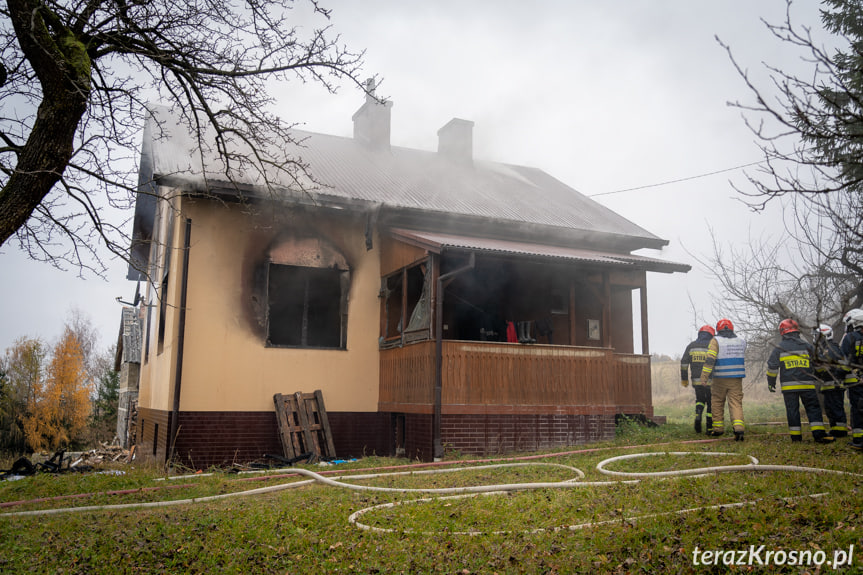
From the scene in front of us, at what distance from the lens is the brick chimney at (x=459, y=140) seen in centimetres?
2000

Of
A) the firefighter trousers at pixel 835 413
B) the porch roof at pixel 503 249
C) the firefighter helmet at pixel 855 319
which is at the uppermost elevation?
the porch roof at pixel 503 249

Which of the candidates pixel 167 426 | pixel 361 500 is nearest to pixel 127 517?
pixel 361 500

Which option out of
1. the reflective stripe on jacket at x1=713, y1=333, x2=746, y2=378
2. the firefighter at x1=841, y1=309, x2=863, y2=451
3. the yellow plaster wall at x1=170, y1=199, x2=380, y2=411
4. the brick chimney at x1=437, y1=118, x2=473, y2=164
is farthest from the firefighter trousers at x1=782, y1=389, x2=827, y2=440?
the brick chimney at x1=437, y1=118, x2=473, y2=164

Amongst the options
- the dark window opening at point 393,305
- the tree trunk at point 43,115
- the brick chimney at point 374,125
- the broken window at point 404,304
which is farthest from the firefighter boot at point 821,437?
the brick chimney at point 374,125

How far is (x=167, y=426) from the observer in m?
11.6

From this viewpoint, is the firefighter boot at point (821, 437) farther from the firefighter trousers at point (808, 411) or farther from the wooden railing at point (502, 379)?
the wooden railing at point (502, 379)

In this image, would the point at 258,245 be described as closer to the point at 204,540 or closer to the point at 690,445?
the point at 204,540

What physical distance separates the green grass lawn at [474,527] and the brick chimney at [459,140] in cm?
1309

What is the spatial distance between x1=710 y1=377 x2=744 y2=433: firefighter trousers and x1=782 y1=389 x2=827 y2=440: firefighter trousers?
2.27 feet

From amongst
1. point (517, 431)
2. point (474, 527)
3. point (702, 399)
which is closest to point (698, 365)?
point (702, 399)

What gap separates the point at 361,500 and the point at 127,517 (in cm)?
252

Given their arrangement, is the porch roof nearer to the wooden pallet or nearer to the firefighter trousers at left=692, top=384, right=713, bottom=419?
the firefighter trousers at left=692, top=384, right=713, bottom=419

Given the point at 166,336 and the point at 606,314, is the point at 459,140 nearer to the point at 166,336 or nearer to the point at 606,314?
the point at 606,314

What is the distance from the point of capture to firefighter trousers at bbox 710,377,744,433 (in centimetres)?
1056
